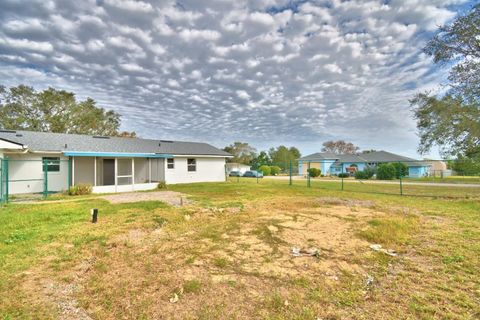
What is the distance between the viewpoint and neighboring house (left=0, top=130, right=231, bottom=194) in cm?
1320

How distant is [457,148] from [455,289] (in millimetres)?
12933

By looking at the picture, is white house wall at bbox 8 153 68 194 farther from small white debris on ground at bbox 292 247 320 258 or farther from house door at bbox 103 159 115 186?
small white debris on ground at bbox 292 247 320 258

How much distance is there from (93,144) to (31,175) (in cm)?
426

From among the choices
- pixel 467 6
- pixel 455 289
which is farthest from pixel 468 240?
pixel 467 6

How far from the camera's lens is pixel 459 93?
1180 centimetres

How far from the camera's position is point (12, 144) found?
456 inches

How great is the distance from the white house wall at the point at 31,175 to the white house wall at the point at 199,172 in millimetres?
6873

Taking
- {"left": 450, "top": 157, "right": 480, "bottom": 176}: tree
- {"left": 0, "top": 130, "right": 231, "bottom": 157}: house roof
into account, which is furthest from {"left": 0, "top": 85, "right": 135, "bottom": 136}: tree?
{"left": 450, "top": 157, "right": 480, "bottom": 176}: tree

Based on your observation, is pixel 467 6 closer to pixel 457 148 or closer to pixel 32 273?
pixel 457 148

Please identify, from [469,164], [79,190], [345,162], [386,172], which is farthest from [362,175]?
[79,190]

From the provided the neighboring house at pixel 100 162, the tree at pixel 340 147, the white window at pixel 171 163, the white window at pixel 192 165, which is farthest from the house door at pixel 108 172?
the tree at pixel 340 147

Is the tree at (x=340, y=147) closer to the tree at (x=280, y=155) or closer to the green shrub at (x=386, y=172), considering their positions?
the tree at (x=280, y=155)

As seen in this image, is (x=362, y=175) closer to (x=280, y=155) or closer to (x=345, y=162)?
(x=345, y=162)

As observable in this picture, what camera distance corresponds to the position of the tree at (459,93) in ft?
36.9
